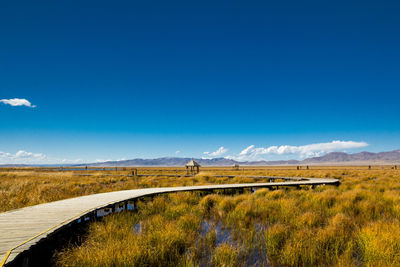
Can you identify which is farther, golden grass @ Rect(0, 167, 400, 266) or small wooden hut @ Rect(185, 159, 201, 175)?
small wooden hut @ Rect(185, 159, 201, 175)

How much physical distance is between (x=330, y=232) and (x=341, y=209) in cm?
293

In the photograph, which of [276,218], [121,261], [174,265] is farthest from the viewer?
[276,218]

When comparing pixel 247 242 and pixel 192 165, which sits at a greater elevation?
pixel 192 165

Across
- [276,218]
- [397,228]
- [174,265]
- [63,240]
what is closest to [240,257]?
[174,265]

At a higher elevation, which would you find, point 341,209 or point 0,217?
point 0,217

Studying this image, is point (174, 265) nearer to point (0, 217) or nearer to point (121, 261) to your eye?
point (121, 261)

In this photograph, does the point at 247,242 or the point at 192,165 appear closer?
the point at 247,242

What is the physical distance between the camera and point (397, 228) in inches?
160

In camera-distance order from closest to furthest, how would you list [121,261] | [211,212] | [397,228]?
[121,261], [397,228], [211,212]

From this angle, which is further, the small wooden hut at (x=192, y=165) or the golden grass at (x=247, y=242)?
the small wooden hut at (x=192, y=165)

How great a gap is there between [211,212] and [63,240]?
13.6 feet

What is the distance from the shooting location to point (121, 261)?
9.89 feet

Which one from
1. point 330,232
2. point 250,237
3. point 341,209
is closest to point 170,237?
point 250,237

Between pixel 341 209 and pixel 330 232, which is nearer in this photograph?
pixel 330 232
